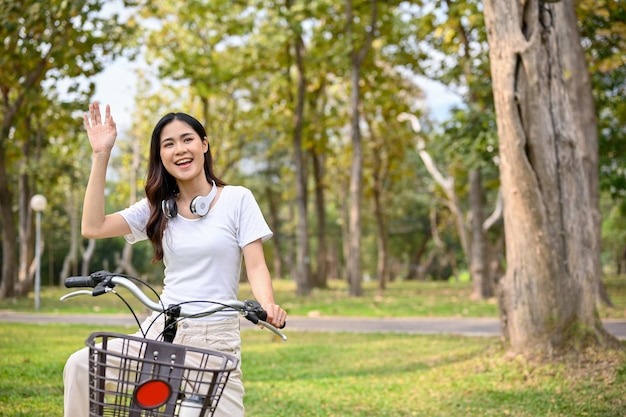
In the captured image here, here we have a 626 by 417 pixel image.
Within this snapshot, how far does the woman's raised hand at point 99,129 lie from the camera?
134 inches

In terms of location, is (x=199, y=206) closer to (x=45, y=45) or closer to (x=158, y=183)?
(x=158, y=183)

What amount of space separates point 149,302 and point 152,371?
487 mm

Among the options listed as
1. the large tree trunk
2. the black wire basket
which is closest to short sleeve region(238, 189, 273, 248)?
the black wire basket

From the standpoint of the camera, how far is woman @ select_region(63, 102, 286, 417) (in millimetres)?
3381

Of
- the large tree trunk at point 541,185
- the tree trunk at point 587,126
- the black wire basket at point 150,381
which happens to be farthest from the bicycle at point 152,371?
the tree trunk at point 587,126

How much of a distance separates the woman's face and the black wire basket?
2.88 feet

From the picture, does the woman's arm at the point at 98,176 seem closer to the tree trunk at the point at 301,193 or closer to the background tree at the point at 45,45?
the background tree at the point at 45,45

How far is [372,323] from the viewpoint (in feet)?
50.6

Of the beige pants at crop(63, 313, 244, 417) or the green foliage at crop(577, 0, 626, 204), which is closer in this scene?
the beige pants at crop(63, 313, 244, 417)

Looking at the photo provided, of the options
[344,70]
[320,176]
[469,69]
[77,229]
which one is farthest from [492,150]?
[77,229]

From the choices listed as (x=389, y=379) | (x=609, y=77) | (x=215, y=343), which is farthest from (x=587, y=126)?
(x=215, y=343)

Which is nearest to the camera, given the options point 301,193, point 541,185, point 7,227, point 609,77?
point 541,185

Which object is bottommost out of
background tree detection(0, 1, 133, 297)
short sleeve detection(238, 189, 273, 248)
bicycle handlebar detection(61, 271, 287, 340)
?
bicycle handlebar detection(61, 271, 287, 340)

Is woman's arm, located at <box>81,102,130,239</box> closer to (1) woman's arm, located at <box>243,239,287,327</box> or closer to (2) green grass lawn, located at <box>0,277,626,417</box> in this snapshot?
(1) woman's arm, located at <box>243,239,287,327</box>
